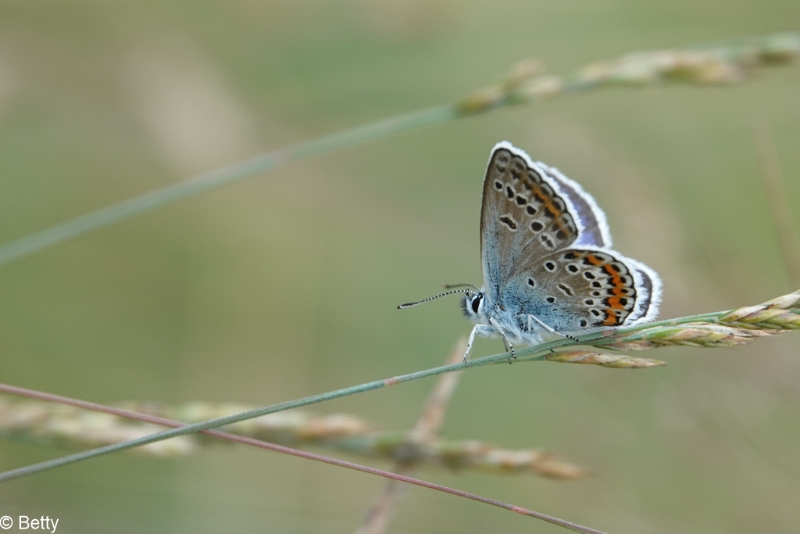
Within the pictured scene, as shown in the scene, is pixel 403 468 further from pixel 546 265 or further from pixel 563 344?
pixel 546 265

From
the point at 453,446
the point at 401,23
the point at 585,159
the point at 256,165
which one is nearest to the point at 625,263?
the point at 453,446

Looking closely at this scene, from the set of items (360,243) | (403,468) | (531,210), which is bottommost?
(403,468)

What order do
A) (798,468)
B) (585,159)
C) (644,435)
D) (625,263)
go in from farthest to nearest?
1. (585,159)
2. (644,435)
3. (798,468)
4. (625,263)

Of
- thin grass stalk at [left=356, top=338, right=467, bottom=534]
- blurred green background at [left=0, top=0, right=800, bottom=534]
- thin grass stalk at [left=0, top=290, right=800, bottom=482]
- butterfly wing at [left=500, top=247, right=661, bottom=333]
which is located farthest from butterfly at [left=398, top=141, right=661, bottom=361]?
blurred green background at [left=0, top=0, right=800, bottom=534]

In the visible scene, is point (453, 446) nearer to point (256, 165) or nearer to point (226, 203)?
point (256, 165)

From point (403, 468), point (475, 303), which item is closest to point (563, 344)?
point (403, 468)

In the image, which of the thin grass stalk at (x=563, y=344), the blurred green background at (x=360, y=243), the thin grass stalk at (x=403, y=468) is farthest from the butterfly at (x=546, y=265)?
the blurred green background at (x=360, y=243)
